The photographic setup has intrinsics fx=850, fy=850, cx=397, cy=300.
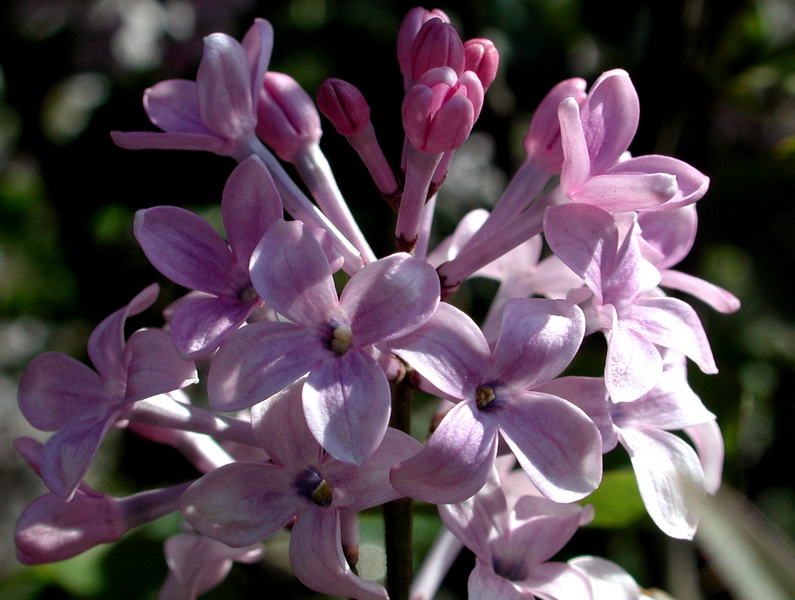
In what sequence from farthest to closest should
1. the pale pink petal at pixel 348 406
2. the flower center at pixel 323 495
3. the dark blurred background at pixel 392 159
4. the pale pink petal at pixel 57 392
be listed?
the dark blurred background at pixel 392 159
the pale pink petal at pixel 57 392
the flower center at pixel 323 495
the pale pink petal at pixel 348 406

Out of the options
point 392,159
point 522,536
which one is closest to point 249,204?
point 522,536

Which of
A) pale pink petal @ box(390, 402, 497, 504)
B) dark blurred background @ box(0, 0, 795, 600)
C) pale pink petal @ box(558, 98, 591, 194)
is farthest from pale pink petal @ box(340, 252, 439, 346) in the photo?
dark blurred background @ box(0, 0, 795, 600)

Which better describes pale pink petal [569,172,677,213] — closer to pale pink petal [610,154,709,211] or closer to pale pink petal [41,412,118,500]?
pale pink petal [610,154,709,211]

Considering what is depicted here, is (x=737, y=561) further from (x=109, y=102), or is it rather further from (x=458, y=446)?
(x=109, y=102)

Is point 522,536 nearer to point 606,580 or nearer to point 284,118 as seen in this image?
point 606,580

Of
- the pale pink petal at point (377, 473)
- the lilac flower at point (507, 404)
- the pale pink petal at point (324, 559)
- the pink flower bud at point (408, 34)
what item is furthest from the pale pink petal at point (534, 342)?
the pink flower bud at point (408, 34)

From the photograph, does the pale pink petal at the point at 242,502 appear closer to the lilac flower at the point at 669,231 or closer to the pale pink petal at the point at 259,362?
the pale pink petal at the point at 259,362
